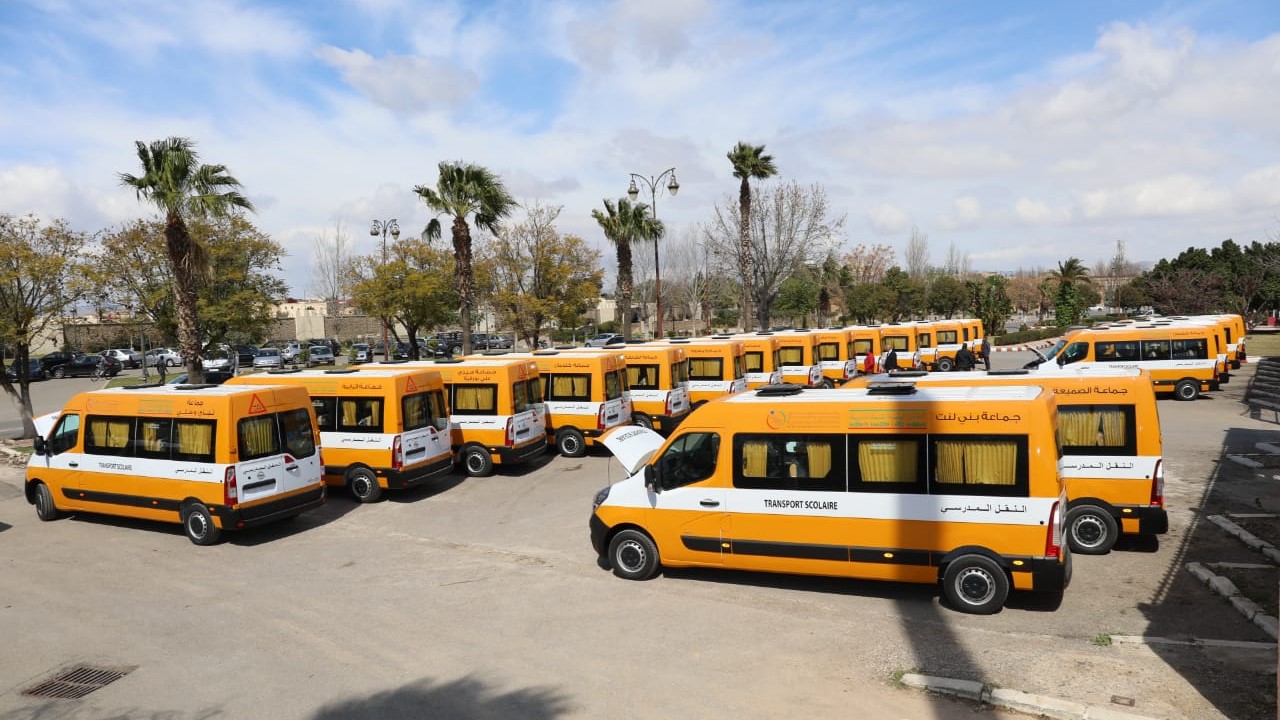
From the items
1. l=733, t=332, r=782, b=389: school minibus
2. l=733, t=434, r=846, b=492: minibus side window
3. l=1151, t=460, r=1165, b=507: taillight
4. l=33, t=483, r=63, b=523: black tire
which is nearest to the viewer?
l=733, t=434, r=846, b=492: minibus side window

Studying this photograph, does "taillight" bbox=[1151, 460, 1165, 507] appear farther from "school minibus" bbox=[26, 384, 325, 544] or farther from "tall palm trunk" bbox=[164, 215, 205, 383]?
"tall palm trunk" bbox=[164, 215, 205, 383]

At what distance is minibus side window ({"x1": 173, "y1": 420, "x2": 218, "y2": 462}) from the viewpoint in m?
11.4

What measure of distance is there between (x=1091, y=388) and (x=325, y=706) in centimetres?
964

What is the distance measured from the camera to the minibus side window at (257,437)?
11367 mm

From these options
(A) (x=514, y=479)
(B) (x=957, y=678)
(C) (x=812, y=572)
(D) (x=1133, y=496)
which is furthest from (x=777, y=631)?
(A) (x=514, y=479)

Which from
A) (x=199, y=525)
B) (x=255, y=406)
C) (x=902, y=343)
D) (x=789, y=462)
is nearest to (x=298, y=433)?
(x=255, y=406)

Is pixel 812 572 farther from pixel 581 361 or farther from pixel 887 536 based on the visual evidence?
pixel 581 361

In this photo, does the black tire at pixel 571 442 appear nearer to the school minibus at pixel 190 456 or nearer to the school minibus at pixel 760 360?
the school minibus at pixel 190 456

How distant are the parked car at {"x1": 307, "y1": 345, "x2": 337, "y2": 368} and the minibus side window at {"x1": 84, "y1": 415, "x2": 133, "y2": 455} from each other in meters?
40.5

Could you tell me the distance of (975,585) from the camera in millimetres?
7906

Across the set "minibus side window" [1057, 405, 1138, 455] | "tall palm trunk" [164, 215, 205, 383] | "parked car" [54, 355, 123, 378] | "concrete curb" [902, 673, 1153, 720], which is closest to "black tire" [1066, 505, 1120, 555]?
"minibus side window" [1057, 405, 1138, 455]

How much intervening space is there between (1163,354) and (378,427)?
22.6m

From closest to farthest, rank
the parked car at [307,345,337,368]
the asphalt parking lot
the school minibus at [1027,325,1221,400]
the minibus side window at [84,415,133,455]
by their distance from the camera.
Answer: the asphalt parking lot
the minibus side window at [84,415,133,455]
the school minibus at [1027,325,1221,400]
the parked car at [307,345,337,368]

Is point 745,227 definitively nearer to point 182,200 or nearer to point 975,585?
point 182,200
